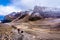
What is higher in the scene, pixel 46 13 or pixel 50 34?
pixel 46 13

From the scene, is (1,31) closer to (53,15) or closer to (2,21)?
(2,21)

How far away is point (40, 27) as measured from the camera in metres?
2.14

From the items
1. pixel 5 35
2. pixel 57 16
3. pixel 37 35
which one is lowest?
pixel 5 35

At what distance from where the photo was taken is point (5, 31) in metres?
3.63

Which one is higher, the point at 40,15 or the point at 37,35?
the point at 40,15

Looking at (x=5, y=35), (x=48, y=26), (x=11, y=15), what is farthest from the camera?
(x=11, y=15)

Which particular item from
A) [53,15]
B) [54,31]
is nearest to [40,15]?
[53,15]

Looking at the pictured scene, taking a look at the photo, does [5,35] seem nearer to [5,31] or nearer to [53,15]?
[5,31]

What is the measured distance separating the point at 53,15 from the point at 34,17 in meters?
0.39

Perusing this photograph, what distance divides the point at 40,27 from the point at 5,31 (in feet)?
5.43

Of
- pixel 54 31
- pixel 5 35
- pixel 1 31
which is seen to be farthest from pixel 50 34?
pixel 1 31

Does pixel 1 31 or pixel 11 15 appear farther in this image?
pixel 11 15

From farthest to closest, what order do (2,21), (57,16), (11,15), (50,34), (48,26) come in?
1. (2,21)
2. (11,15)
3. (57,16)
4. (48,26)
5. (50,34)

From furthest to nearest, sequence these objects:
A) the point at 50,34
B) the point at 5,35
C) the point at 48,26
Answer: the point at 5,35, the point at 48,26, the point at 50,34
